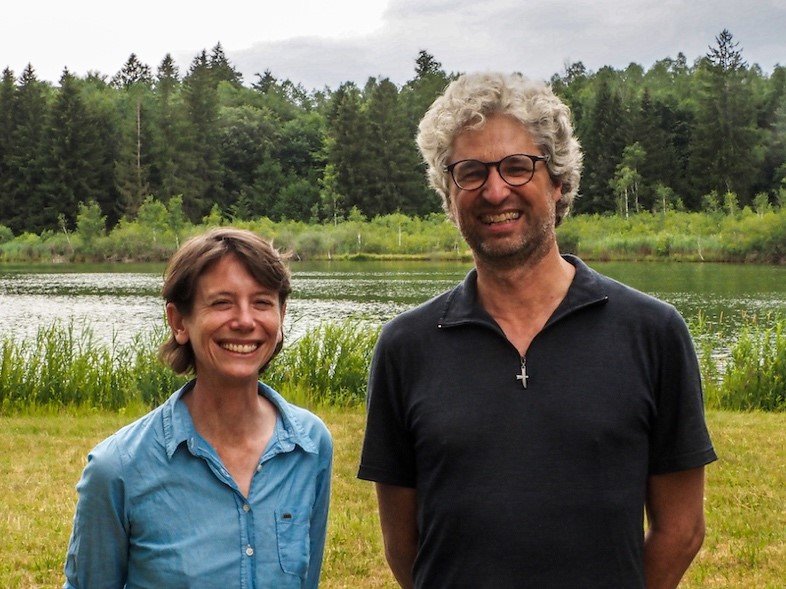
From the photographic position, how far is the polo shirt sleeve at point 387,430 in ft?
7.25

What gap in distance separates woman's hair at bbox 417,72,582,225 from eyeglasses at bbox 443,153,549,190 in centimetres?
5

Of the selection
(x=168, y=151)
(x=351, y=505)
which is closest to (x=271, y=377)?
(x=351, y=505)

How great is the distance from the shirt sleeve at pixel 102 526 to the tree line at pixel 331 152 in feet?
199

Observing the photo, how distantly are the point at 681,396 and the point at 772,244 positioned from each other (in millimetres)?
46806

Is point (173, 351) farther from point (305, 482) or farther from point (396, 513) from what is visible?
point (396, 513)

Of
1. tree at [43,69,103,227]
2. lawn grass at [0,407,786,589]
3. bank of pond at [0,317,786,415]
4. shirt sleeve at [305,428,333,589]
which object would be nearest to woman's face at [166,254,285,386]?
shirt sleeve at [305,428,333,589]

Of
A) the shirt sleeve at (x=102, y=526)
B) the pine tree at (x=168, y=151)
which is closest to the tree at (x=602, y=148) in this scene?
the pine tree at (x=168, y=151)

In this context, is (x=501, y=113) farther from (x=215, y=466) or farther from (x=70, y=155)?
(x=70, y=155)

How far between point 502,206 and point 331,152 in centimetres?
6911

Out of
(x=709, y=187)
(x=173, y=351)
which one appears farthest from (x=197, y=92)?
(x=173, y=351)

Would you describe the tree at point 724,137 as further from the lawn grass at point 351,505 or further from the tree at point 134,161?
the lawn grass at point 351,505

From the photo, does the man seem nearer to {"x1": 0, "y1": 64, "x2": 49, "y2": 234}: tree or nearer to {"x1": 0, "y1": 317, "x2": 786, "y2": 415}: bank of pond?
{"x1": 0, "y1": 317, "x2": 786, "y2": 415}: bank of pond

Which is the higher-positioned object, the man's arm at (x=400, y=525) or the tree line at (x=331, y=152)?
the tree line at (x=331, y=152)

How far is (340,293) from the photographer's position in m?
29.4
